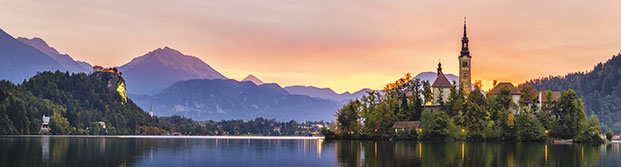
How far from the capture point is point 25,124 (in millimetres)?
152000

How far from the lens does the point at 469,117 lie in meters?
125

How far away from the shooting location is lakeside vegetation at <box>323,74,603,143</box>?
391ft

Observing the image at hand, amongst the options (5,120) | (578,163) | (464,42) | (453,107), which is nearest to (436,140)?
(453,107)

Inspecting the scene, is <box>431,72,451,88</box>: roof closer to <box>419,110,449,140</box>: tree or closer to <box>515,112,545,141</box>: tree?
<box>419,110,449,140</box>: tree

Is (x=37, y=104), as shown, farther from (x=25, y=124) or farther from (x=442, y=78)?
(x=442, y=78)

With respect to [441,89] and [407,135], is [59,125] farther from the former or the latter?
[441,89]

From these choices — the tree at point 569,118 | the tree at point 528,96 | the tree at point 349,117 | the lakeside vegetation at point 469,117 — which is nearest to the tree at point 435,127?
the lakeside vegetation at point 469,117

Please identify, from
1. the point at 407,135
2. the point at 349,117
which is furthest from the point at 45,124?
the point at 407,135

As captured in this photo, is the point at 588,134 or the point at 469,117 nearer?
the point at 588,134

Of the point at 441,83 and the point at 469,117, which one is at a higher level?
the point at 441,83

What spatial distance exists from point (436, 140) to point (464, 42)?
1640 inches

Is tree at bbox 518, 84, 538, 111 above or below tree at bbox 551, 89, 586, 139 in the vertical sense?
above

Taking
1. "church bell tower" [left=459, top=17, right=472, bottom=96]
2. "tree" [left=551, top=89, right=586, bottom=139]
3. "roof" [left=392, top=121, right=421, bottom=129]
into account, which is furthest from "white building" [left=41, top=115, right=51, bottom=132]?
"tree" [left=551, top=89, right=586, bottom=139]

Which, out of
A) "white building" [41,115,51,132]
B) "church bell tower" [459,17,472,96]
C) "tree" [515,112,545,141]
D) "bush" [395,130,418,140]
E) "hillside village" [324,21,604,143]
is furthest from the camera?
"white building" [41,115,51,132]
